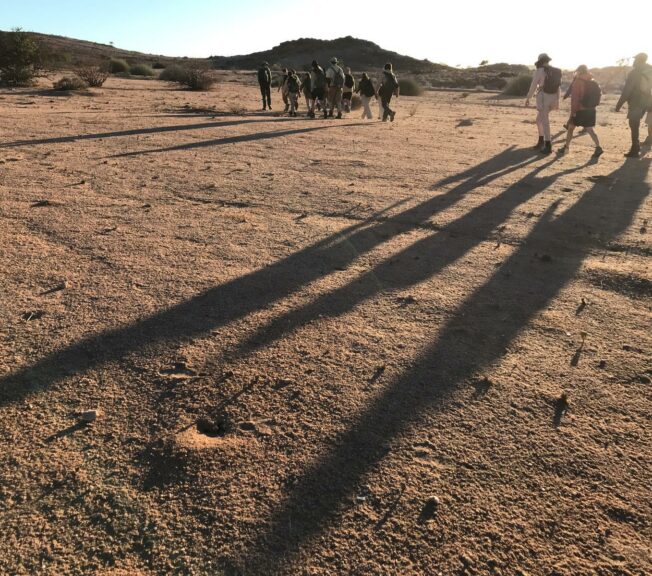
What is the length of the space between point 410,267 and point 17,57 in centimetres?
2605

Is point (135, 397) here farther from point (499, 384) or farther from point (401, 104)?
point (401, 104)

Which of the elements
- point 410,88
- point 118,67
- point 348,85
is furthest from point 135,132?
point 118,67

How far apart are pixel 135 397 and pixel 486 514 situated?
1.99 m

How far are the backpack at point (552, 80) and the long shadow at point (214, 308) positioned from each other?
5.67m

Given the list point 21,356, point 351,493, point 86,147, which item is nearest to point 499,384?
point 351,493

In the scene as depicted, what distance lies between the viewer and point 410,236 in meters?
5.76

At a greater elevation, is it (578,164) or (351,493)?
(578,164)

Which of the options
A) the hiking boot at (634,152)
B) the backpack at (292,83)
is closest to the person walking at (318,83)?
the backpack at (292,83)

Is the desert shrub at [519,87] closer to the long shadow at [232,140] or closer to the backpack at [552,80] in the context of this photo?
the long shadow at [232,140]

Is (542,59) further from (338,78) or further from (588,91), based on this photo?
(338,78)

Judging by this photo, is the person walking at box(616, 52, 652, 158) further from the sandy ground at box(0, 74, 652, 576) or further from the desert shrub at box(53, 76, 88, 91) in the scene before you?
the desert shrub at box(53, 76, 88, 91)

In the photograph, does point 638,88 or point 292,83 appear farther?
point 292,83

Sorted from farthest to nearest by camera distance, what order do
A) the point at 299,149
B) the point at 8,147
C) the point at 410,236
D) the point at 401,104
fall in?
the point at 401,104 → the point at 299,149 → the point at 8,147 → the point at 410,236

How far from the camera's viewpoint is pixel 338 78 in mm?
17312
